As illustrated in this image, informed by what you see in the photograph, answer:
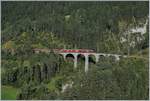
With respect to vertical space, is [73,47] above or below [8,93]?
above

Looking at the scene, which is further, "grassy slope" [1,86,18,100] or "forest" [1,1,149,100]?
"grassy slope" [1,86,18,100]

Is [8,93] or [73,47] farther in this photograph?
[73,47]

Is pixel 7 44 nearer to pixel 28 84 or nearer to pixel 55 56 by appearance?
pixel 55 56

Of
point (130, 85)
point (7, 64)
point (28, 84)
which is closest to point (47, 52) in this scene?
point (7, 64)

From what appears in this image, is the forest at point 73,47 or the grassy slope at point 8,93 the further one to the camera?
the grassy slope at point 8,93

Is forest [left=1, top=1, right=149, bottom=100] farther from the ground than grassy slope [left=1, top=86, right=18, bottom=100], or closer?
farther from the ground

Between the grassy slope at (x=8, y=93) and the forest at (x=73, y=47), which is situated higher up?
the forest at (x=73, y=47)
